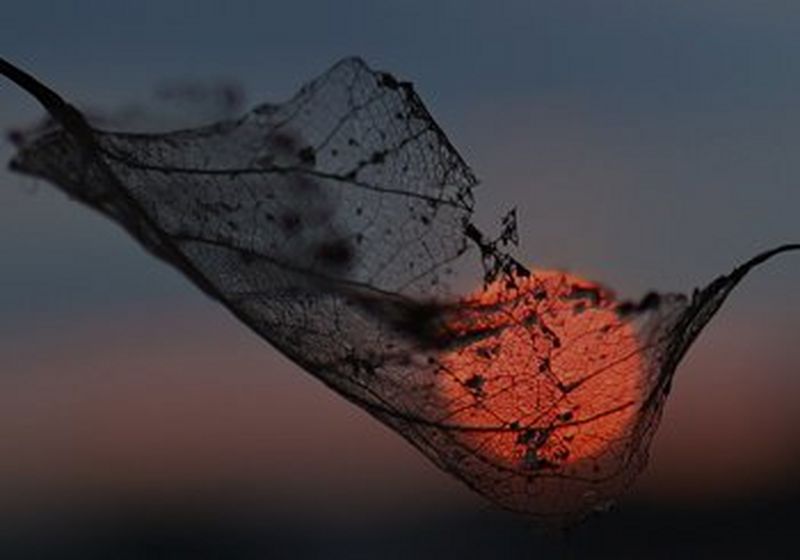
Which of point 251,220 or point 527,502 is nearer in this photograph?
point 251,220

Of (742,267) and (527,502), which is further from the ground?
(742,267)

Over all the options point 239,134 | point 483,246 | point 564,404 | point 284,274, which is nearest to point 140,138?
point 239,134

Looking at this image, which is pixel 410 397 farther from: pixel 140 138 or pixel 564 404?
pixel 140 138
